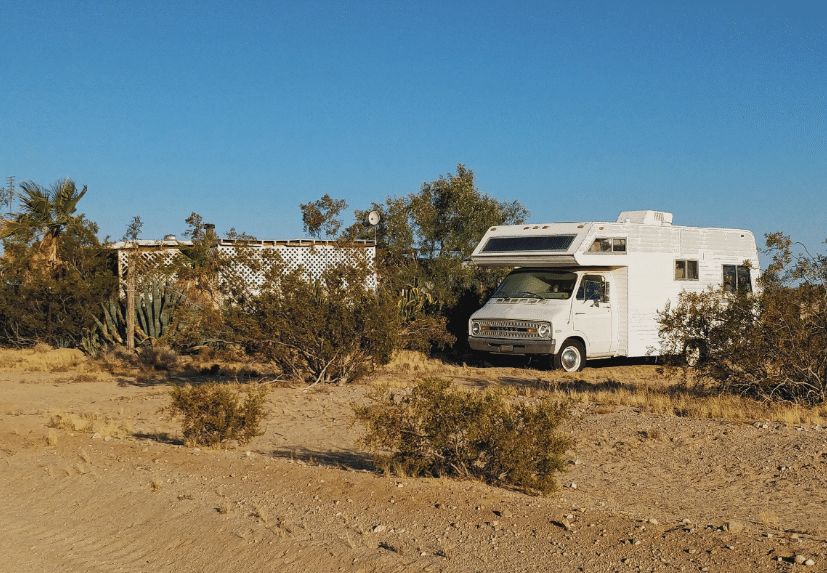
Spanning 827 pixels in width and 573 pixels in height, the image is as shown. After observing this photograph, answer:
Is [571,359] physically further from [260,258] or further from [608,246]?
[260,258]

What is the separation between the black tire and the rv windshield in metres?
0.90

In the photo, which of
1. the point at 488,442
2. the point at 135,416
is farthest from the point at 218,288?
the point at 488,442

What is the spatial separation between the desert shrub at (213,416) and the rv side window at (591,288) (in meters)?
8.27

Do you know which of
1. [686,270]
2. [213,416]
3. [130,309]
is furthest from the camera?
[130,309]

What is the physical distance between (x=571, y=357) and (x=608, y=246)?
212cm

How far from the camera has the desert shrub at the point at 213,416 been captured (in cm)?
859

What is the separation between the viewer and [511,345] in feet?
50.2

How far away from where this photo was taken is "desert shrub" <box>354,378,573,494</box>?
6598 millimetres

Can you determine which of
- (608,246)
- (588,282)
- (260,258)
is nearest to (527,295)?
(588,282)

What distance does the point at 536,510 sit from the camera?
5.76 meters

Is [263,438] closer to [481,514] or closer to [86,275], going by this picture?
[481,514]

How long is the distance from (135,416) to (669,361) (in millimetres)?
7145

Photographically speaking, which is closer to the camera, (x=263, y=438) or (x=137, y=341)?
(x=263, y=438)

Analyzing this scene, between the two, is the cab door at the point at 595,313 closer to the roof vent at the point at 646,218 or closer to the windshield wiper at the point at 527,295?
the windshield wiper at the point at 527,295
